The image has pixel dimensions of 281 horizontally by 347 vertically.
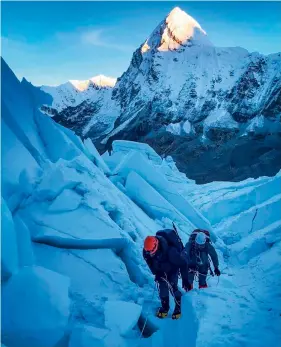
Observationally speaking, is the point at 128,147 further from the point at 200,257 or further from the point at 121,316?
the point at 121,316

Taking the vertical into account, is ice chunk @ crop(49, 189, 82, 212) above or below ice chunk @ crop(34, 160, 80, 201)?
below

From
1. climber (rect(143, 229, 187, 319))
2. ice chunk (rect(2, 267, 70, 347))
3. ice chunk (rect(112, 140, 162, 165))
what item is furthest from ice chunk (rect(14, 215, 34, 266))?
ice chunk (rect(112, 140, 162, 165))

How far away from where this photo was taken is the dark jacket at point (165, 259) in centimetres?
398

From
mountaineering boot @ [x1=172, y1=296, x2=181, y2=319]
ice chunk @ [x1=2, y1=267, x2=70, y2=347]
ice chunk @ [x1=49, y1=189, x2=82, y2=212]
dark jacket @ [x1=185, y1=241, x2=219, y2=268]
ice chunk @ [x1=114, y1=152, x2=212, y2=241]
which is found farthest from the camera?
ice chunk @ [x1=114, y1=152, x2=212, y2=241]

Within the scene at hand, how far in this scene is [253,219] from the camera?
902cm

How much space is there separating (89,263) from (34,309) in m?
1.38

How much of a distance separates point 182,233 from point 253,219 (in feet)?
9.44

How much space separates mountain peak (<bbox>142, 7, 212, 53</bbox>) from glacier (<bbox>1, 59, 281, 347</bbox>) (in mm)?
75873

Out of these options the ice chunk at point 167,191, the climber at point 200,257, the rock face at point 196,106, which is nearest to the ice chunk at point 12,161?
the climber at point 200,257

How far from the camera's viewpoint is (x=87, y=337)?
329 centimetres

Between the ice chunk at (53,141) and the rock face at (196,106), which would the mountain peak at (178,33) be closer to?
the rock face at (196,106)

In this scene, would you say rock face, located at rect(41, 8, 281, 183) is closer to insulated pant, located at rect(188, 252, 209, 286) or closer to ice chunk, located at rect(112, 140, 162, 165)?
ice chunk, located at rect(112, 140, 162, 165)

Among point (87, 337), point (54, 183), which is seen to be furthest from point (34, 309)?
point (54, 183)

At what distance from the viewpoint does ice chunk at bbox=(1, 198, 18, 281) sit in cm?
330
